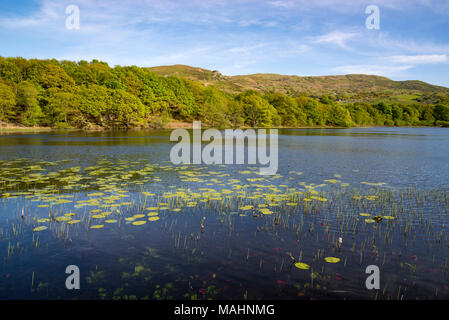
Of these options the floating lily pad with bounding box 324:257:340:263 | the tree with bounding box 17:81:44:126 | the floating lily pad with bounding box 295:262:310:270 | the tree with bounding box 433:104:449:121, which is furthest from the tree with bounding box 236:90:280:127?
the tree with bounding box 433:104:449:121

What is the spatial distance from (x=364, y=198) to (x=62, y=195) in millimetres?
17201

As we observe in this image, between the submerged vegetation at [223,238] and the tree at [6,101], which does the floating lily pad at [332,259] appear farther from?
the tree at [6,101]

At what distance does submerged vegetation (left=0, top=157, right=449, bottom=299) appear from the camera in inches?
281

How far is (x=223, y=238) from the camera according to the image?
1024 centimetres

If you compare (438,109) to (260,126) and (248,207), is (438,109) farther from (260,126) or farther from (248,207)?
(248,207)

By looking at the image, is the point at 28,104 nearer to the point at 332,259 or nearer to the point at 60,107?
the point at 60,107

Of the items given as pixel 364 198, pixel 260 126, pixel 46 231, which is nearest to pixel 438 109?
pixel 260 126

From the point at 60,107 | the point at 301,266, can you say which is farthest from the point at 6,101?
the point at 301,266

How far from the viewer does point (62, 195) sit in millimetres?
15320

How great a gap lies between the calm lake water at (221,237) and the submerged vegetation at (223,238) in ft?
0.15

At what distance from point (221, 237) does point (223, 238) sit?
11 centimetres

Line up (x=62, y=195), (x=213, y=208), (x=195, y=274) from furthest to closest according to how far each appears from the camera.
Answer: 1. (x=62, y=195)
2. (x=213, y=208)
3. (x=195, y=274)

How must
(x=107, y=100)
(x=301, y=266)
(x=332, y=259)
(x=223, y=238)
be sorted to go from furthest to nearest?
(x=107, y=100) < (x=223, y=238) < (x=332, y=259) < (x=301, y=266)

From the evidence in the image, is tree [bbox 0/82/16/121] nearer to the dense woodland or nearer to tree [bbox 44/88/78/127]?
the dense woodland
